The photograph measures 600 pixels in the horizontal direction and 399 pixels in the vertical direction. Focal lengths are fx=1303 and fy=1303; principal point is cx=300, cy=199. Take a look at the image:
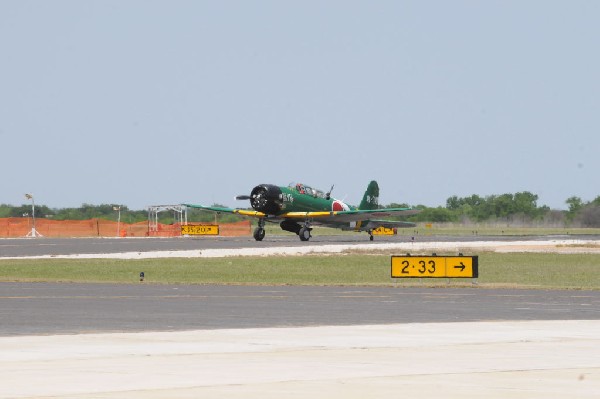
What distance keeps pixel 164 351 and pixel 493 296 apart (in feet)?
63.9

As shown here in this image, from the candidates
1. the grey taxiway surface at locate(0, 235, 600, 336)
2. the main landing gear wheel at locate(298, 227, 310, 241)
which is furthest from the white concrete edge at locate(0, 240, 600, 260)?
the grey taxiway surface at locate(0, 235, 600, 336)

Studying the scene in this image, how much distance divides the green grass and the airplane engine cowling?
94.6 feet

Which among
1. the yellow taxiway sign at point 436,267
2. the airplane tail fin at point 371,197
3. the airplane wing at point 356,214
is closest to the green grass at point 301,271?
the yellow taxiway sign at point 436,267

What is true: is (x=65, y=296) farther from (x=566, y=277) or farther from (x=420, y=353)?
(x=566, y=277)

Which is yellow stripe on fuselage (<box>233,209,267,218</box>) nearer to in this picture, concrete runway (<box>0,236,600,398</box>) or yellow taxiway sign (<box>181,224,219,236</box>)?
yellow taxiway sign (<box>181,224,219,236</box>)

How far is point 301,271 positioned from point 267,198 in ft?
142

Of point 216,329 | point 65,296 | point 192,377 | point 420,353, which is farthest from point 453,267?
point 192,377

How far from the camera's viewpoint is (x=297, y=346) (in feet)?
70.5

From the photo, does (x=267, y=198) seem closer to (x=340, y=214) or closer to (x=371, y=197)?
(x=340, y=214)

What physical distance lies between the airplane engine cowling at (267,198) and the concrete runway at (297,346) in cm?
6200

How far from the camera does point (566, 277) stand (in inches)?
2029

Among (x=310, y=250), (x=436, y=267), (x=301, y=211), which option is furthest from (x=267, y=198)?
(x=436, y=267)

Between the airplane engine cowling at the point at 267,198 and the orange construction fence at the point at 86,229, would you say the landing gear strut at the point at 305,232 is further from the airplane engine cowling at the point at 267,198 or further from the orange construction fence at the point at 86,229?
the orange construction fence at the point at 86,229

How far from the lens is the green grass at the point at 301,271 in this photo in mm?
48531
